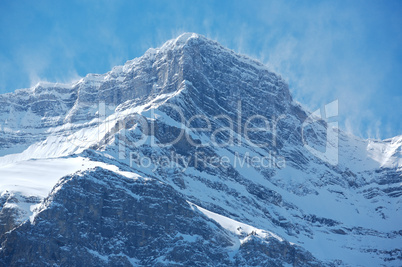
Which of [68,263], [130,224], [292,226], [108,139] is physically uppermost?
[108,139]

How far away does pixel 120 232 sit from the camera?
5748 inches

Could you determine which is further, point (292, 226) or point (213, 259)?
point (292, 226)

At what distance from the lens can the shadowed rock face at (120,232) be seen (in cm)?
13588

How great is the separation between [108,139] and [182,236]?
55.8 meters

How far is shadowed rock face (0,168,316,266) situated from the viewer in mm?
135875

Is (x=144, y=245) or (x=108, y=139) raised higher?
(x=108, y=139)

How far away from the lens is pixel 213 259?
148250 millimetres

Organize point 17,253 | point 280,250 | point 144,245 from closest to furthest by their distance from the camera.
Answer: point 17,253 < point 144,245 < point 280,250

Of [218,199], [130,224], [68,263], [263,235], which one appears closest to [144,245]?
[130,224]

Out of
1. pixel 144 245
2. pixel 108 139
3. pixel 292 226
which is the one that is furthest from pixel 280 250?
pixel 108 139

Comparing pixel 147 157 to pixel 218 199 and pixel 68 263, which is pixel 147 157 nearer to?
pixel 218 199

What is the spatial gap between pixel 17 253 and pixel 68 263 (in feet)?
26.3

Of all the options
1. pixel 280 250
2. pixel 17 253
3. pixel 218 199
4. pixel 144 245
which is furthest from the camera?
pixel 218 199

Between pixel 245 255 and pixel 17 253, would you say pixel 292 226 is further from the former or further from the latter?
pixel 17 253
